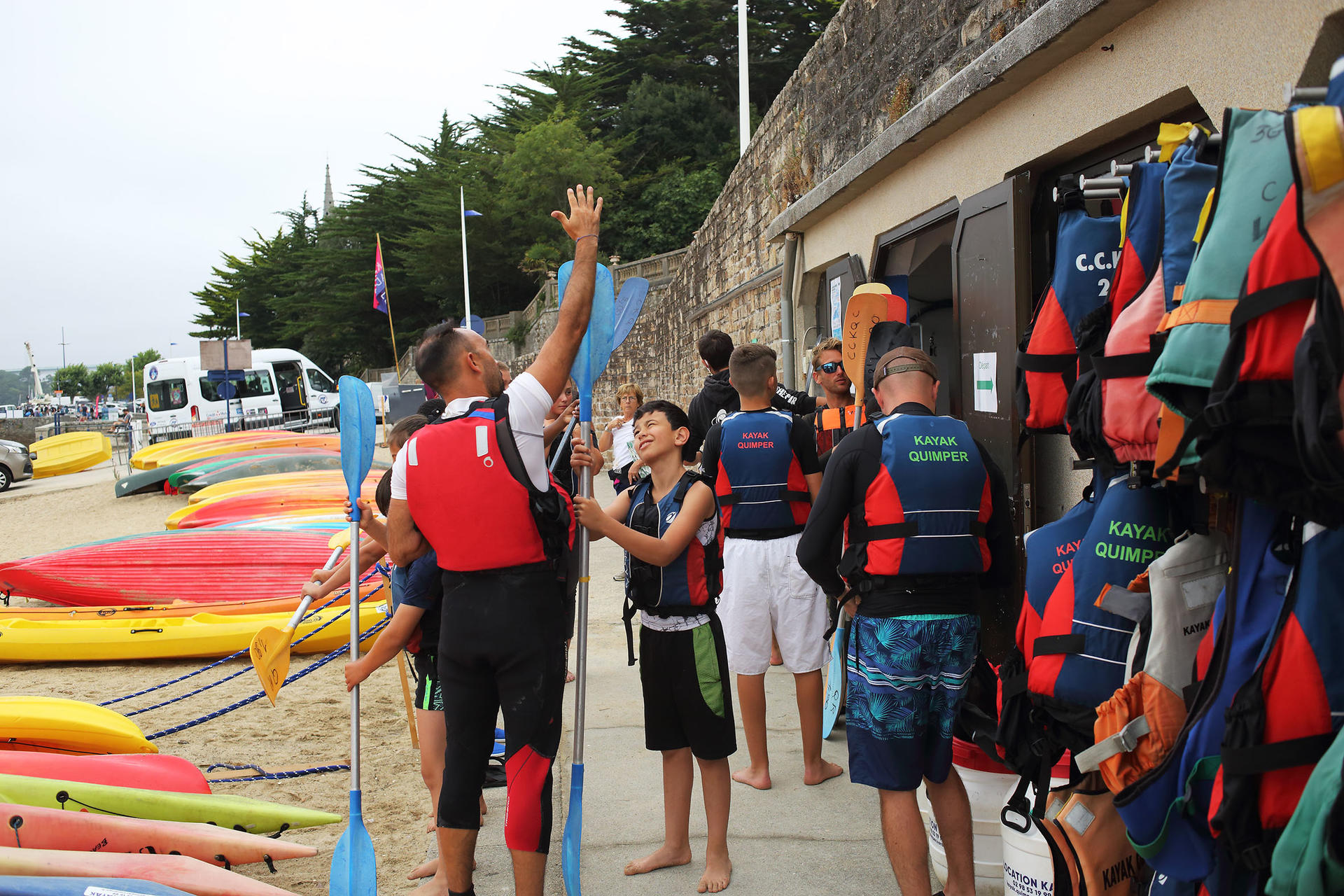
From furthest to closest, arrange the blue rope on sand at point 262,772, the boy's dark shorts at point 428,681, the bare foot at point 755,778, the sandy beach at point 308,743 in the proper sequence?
the blue rope on sand at point 262,772
the bare foot at point 755,778
the sandy beach at point 308,743
the boy's dark shorts at point 428,681

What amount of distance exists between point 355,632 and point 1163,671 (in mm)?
2627

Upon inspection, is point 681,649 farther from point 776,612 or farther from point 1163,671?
point 1163,671

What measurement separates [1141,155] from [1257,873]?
2.61m

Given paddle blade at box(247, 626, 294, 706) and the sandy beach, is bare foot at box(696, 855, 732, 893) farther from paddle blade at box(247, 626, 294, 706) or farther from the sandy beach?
paddle blade at box(247, 626, 294, 706)

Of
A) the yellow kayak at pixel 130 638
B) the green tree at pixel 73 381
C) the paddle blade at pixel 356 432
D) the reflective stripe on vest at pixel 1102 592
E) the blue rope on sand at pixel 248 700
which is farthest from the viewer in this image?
the green tree at pixel 73 381

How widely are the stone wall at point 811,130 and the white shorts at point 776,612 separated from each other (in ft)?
8.94

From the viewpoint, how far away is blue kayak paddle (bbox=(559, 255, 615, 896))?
3.04 meters

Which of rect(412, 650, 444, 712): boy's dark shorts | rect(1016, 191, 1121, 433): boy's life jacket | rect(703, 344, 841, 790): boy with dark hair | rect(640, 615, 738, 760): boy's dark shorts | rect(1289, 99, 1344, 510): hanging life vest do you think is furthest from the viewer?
rect(703, 344, 841, 790): boy with dark hair

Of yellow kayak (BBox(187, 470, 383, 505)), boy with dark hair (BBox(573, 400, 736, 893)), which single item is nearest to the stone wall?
boy with dark hair (BBox(573, 400, 736, 893))

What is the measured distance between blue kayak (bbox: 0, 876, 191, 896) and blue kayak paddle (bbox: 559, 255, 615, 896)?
119cm

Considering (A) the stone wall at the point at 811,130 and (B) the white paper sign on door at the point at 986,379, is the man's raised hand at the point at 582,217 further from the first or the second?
(A) the stone wall at the point at 811,130

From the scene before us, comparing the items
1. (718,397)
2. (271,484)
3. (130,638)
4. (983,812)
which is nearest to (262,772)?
(718,397)

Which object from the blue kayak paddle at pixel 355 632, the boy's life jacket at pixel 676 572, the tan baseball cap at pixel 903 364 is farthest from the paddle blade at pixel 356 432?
the tan baseball cap at pixel 903 364

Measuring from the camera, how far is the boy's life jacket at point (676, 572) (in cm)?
326
